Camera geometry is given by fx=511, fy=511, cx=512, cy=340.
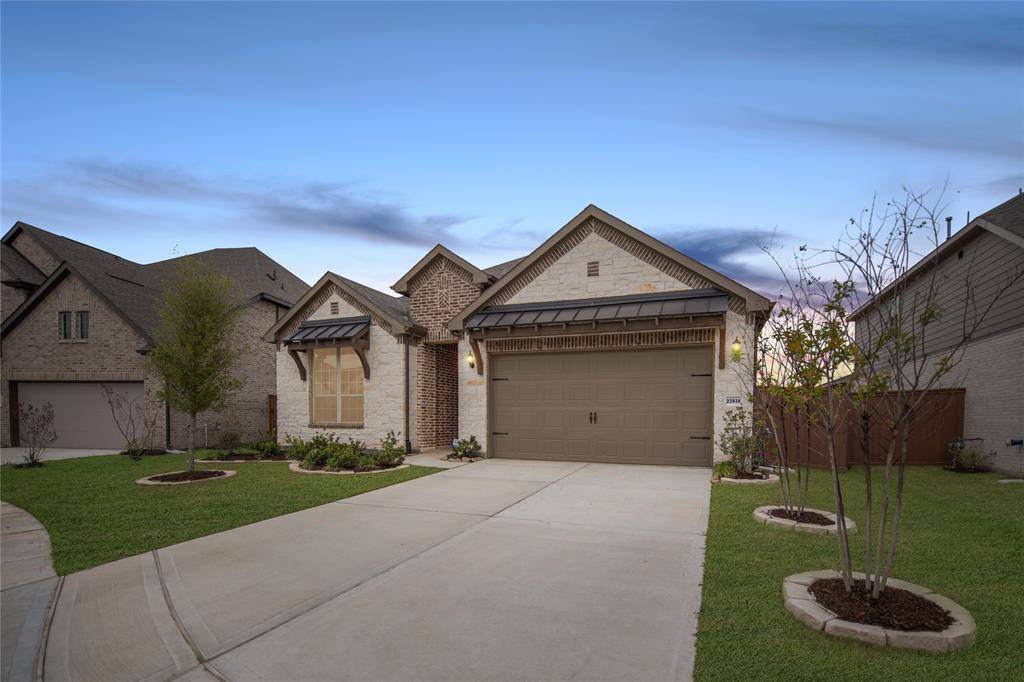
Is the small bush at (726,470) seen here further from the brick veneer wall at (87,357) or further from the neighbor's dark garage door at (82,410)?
the neighbor's dark garage door at (82,410)

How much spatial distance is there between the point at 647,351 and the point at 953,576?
307 inches

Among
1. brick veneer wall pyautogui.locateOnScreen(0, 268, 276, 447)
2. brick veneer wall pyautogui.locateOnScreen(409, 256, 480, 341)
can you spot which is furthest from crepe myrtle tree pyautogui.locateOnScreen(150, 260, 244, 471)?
brick veneer wall pyautogui.locateOnScreen(0, 268, 276, 447)

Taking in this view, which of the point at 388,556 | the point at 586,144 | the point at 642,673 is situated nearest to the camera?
the point at 642,673

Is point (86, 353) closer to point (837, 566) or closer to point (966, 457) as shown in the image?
point (837, 566)

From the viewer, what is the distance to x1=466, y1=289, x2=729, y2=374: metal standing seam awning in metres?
11.4

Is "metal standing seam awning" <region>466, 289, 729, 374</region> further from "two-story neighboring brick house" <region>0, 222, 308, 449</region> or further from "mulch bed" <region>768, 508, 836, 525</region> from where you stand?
"two-story neighboring brick house" <region>0, 222, 308, 449</region>

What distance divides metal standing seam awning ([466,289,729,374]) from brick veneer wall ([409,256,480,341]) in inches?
47.5

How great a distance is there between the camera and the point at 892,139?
9.09m

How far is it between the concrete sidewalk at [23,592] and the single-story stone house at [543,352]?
838 centimetres

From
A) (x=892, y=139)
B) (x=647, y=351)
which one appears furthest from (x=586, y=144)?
(x=892, y=139)

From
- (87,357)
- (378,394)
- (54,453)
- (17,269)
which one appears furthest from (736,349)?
(17,269)

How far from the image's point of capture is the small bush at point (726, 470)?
1005 centimetres

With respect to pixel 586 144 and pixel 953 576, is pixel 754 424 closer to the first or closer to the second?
pixel 953 576

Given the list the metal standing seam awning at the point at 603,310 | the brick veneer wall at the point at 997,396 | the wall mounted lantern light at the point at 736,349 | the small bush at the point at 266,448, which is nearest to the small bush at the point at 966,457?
the brick veneer wall at the point at 997,396
